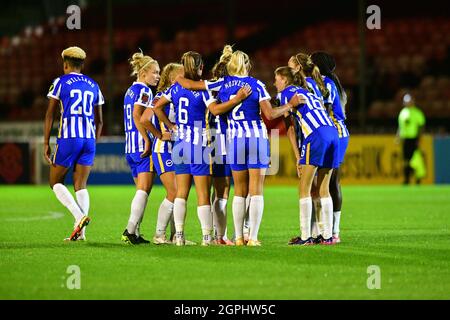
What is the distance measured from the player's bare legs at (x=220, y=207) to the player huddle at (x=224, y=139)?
11mm

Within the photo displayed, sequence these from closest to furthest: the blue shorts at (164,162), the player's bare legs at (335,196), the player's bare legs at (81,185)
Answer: the blue shorts at (164,162), the player's bare legs at (335,196), the player's bare legs at (81,185)

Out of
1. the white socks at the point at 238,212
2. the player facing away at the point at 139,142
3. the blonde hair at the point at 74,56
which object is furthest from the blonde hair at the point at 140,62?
the white socks at the point at 238,212

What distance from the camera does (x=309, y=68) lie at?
1163cm

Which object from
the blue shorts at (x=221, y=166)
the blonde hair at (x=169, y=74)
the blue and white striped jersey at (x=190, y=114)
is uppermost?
the blonde hair at (x=169, y=74)

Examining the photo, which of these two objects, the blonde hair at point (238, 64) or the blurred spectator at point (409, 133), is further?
the blurred spectator at point (409, 133)

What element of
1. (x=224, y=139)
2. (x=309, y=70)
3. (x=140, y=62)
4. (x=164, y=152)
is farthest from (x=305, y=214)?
(x=140, y=62)

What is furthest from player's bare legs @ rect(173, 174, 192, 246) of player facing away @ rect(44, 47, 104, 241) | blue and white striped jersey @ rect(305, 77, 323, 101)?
blue and white striped jersey @ rect(305, 77, 323, 101)

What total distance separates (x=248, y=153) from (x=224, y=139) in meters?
0.32

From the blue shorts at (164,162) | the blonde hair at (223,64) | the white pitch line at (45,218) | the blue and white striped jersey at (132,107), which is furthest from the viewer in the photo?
the white pitch line at (45,218)

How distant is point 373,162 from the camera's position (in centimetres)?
2577

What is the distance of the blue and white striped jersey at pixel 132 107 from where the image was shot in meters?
11.9

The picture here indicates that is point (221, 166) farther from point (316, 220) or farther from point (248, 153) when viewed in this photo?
point (316, 220)

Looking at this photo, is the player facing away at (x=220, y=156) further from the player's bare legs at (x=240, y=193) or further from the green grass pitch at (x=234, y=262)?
the green grass pitch at (x=234, y=262)
